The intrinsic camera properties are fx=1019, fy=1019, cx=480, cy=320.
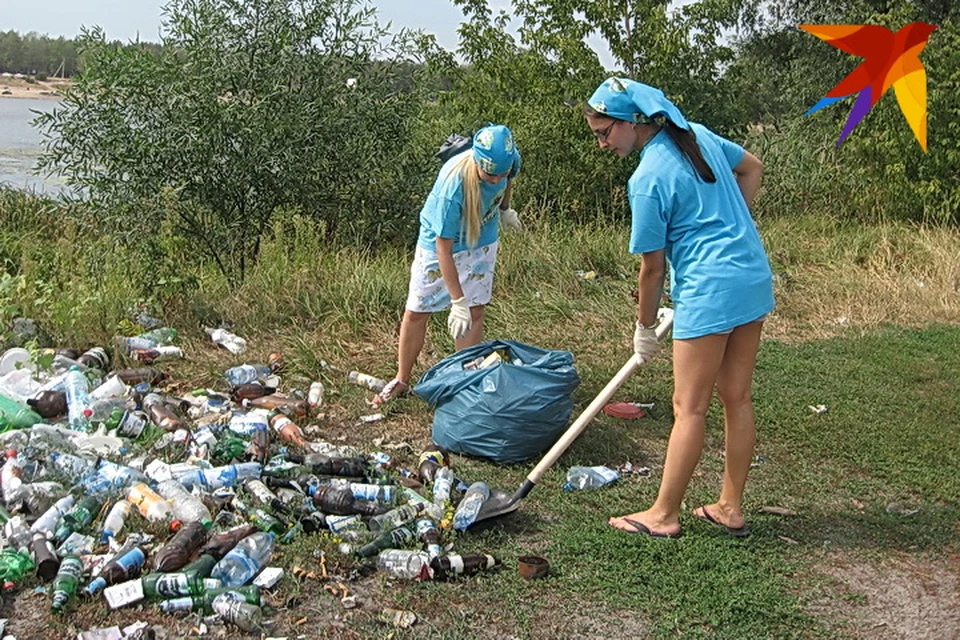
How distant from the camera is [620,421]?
17.5ft

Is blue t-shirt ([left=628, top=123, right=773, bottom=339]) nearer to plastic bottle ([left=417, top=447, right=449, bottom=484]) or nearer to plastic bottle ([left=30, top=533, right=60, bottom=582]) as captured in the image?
plastic bottle ([left=417, top=447, right=449, bottom=484])

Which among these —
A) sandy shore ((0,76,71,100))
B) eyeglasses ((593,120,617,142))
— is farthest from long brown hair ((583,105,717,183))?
sandy shore ((0,76,71,100))

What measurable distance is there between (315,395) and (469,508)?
71.7 inches

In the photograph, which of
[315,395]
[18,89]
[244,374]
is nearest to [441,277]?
[315,395]

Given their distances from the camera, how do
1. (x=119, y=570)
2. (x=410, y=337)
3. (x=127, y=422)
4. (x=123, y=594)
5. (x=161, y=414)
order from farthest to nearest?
(x=410, y=337), (x=161, y=414), (x=127, y=422), (x=119, y=570), (x=123, y=594)

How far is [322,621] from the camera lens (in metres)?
3.31

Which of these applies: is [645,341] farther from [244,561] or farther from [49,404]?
[49,404]

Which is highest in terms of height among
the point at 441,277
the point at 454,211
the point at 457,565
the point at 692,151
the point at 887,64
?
the point at 887,64

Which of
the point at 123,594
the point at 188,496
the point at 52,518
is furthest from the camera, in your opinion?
the point at 188,496

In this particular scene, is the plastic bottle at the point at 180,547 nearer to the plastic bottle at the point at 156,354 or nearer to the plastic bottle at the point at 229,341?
the plastic bottle at the point at 156,354

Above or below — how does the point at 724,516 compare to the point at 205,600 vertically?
above

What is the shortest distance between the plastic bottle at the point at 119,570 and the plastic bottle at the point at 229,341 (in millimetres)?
2741

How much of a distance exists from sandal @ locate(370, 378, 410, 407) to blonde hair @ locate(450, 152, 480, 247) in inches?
36.8

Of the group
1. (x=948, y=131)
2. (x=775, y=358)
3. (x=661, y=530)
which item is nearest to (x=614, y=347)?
(x=775, y=358)
